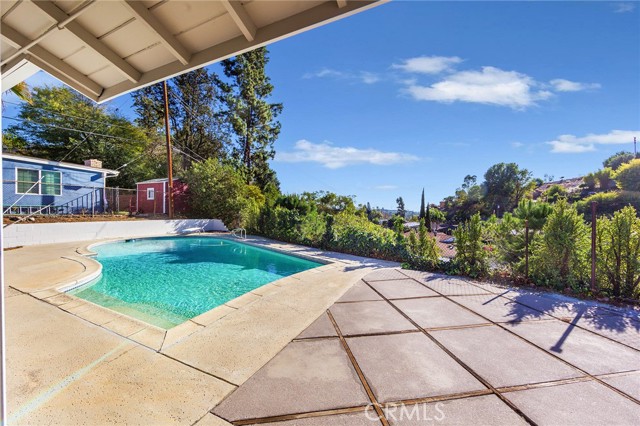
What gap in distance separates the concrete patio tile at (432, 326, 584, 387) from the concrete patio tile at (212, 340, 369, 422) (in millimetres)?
1143

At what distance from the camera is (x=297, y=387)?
2.22 metres

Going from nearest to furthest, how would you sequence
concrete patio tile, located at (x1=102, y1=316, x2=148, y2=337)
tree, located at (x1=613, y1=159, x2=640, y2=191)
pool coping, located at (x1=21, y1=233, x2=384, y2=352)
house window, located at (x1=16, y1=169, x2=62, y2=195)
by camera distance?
pool coping, located at (x1=21, y1=233, x2=384, y2=352), concrete patio tile, located at (x1=102, y1=316, x2=148, y2=337), house window, located at (x1=16, y1=169, x2=62, y2=195), tree, located at (x1=613, y1=159, x2=640, y2=191)

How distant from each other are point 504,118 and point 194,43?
97.5 ft

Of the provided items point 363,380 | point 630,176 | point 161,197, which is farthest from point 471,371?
point 630,176

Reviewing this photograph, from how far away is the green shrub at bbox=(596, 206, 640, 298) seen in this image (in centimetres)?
425

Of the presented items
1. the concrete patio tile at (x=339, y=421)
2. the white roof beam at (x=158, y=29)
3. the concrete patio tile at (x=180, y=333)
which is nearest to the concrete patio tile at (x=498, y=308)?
the concrete patio tile at (x=339, y=421)

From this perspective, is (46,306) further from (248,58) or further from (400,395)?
(248,58)

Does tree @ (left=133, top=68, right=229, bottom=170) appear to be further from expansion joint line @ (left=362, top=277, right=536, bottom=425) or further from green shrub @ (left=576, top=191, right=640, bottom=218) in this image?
green shrub @ (left=576, top=191, right=640, bottom=218)

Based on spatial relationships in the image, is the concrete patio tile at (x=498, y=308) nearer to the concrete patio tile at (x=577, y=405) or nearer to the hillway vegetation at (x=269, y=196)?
the concrete patio tile at (x=577, y=405)

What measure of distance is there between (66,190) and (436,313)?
1722 cm

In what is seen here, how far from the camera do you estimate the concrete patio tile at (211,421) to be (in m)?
1.85

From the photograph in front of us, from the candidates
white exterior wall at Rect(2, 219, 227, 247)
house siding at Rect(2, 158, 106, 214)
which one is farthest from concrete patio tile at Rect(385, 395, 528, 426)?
house siding at Rect(2, 158, 106, 214)

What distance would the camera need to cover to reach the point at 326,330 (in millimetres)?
3176

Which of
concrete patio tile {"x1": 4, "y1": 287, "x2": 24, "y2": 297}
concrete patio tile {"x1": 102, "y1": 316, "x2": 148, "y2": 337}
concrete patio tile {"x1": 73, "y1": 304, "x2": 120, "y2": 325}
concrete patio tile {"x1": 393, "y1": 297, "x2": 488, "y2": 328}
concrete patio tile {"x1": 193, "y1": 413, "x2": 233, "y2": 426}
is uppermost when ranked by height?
concrete patio tile {"x1": 4, "y1": 287, "x2": 24, "y2": 297}
